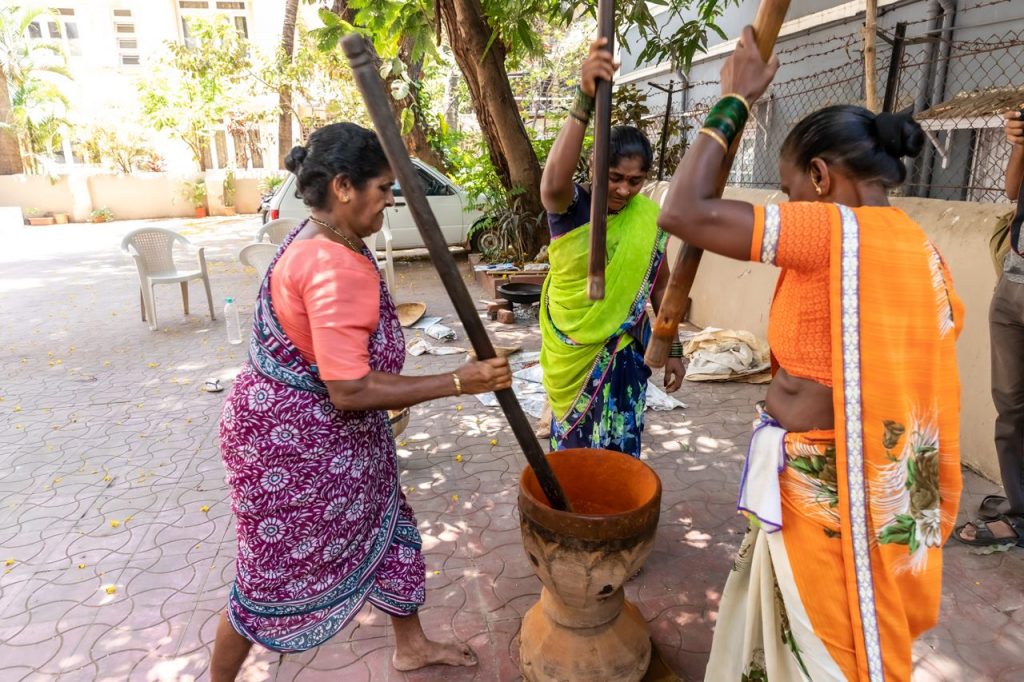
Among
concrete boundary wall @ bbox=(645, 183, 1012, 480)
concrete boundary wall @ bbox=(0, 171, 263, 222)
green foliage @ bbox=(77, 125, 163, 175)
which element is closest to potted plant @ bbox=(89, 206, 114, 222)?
concrete boundary wall @ bbox=(0, 171, 263, 222)

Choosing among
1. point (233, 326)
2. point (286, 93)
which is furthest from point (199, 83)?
point (233, 326)

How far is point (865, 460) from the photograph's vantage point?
143 cm

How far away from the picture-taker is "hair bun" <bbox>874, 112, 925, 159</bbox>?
4.42 ft

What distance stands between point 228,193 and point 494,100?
15.7 meters

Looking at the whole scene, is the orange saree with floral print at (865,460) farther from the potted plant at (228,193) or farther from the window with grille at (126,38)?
the window with grille at (126,38)

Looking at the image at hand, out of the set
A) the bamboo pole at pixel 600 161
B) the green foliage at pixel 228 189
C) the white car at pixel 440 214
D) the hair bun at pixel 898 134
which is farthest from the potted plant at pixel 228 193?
the hair bun at pixel 898 134

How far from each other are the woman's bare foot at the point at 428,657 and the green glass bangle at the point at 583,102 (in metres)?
1.94

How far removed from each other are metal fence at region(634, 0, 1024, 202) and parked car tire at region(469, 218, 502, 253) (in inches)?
102

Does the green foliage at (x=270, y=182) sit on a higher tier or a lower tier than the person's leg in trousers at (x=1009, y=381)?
higher

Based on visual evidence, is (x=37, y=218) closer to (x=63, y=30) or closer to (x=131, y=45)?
(x=131, y=45)

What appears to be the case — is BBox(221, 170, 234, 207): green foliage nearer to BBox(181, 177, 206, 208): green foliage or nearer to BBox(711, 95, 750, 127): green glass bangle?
BBox(181, 177, 206, 208): green foliage

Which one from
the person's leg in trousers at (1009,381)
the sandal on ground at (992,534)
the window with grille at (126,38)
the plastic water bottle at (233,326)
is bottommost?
the sandal on ground at (992,534)

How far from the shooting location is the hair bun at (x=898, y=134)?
4.42ft

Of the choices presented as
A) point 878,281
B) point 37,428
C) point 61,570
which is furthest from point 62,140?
point 878,281
